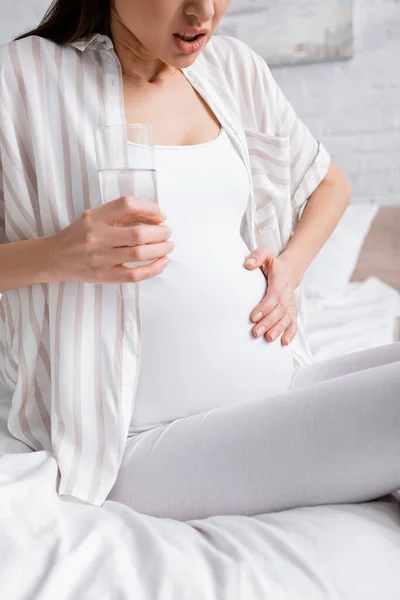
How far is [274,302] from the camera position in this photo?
1246 mm

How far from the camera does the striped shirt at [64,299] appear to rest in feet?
3.63

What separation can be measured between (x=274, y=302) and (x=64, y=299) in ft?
1.10

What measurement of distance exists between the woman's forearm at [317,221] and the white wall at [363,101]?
161cm

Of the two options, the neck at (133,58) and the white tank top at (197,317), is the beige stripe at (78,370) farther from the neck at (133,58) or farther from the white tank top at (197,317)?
the neck at (133,58)

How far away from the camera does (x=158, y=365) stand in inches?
44.5

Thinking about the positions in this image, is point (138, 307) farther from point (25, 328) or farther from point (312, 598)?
point (312, 598)

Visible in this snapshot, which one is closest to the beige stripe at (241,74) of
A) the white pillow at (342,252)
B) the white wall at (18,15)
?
the white pillow at (342,252)

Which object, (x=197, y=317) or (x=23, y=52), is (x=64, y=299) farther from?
(x=23, y=52)

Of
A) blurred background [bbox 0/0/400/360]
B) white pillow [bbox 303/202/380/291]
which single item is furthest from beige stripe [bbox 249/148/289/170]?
blurred background [bbox 0/0/400/360]

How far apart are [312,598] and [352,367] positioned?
488 millimetres

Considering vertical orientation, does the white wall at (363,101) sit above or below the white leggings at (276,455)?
above

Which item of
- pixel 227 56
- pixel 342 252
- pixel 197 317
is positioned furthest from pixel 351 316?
pixel 197 317

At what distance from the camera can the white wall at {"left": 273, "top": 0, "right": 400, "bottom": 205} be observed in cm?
312

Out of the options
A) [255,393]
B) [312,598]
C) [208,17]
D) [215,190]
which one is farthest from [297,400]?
[208,17]
